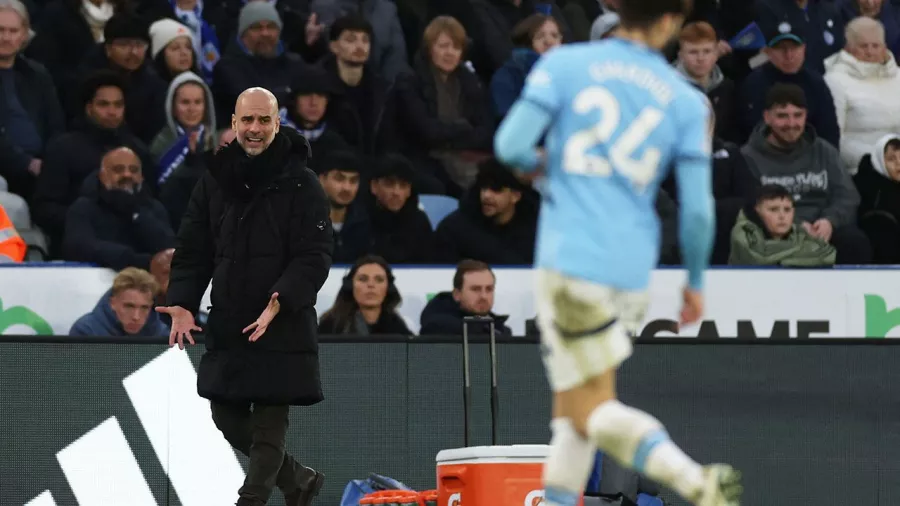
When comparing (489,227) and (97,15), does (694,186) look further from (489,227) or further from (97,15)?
(97,15)

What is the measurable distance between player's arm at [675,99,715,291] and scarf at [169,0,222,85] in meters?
7.69

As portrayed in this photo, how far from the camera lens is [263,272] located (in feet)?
26.4

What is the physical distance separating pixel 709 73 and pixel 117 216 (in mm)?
4425

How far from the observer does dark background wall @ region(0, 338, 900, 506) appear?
390 inches

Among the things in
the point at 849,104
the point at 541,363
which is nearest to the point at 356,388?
the point at 541,363

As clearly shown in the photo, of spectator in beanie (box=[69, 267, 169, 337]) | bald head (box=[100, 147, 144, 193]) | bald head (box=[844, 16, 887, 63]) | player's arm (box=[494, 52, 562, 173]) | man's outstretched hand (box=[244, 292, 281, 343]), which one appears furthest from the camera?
bald head (box=[844, 16, 887, 63])

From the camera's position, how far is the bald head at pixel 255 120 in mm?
7969

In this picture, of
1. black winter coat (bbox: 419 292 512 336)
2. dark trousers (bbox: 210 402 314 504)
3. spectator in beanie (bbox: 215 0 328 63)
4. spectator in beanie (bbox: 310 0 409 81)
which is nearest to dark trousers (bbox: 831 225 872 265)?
black winter coat (bbox: 419 292 512 336)

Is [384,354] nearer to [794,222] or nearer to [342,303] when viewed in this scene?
[342,303]

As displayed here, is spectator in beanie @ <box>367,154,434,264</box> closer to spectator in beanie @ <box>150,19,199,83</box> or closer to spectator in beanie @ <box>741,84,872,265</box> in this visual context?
spectator in beanie @ <box>150,19,199,83</box>

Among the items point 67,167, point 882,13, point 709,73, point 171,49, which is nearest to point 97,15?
point 171,49

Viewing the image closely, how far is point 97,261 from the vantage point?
36.9 feet

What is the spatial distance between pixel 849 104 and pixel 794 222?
5.73ft

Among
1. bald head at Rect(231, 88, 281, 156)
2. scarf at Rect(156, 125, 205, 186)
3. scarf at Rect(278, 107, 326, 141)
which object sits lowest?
bald head at Rect(231, 88, 281, 156)
